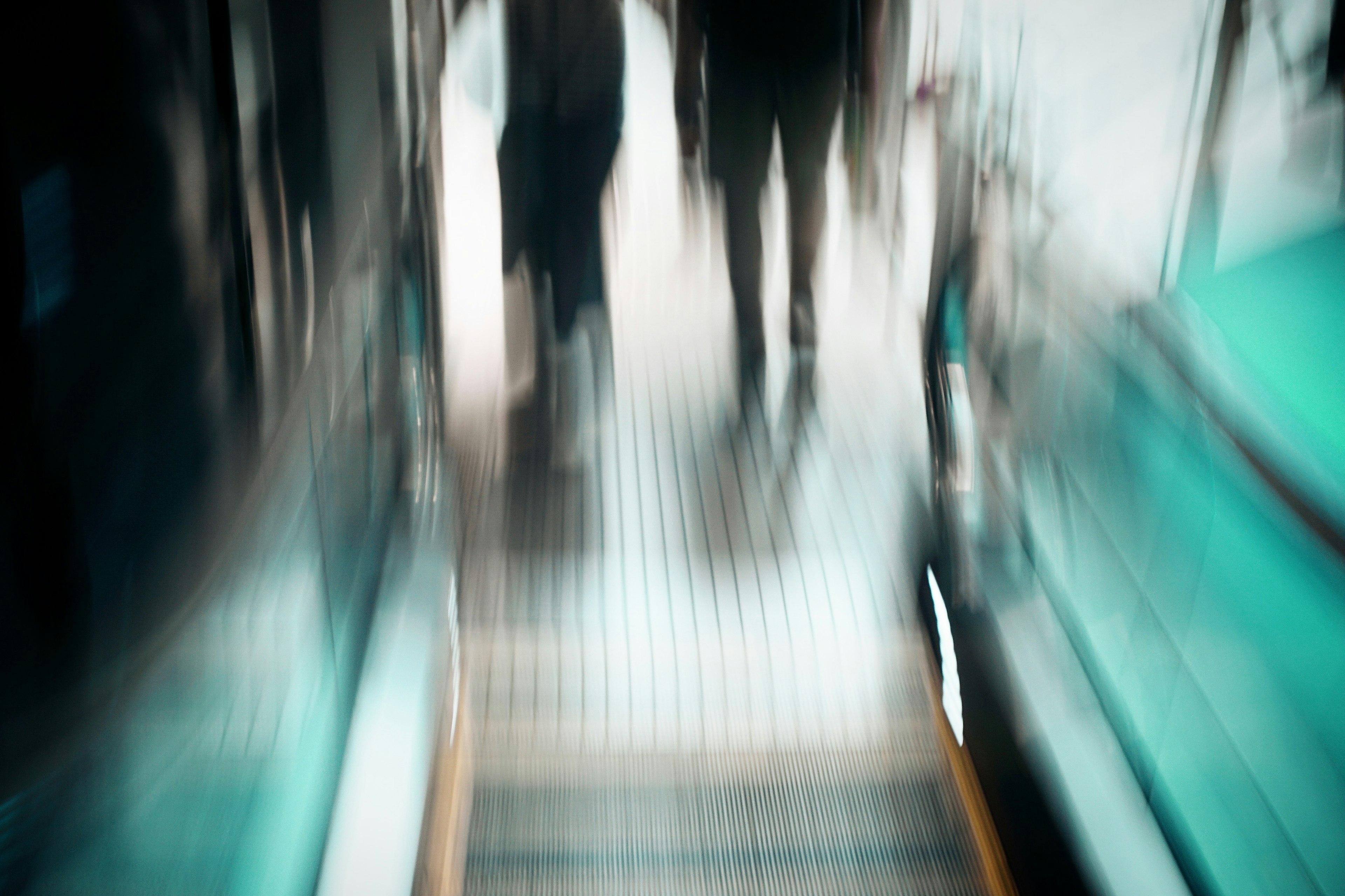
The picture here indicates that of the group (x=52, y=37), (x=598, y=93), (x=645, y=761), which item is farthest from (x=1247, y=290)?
(x=598, y=93)

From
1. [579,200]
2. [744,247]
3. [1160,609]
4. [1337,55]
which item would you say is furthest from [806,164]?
[1160,609]

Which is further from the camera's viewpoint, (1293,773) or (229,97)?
(1293,773)

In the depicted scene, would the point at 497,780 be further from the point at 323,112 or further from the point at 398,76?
the point at 398,76

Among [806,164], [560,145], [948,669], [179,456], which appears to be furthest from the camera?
[806,164]

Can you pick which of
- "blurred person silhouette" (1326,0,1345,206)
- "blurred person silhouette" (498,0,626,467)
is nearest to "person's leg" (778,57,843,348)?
"blurred person silhouette" (498,0,626,467)

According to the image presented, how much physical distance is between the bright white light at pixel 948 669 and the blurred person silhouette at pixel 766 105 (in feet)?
8.28

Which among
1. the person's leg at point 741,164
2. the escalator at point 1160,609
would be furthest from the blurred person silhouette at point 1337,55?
the person's leg at point 741,164

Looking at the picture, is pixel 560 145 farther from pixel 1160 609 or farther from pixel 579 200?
pixel 1160 609

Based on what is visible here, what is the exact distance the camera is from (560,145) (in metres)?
5.65

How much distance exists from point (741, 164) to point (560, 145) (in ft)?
3.56

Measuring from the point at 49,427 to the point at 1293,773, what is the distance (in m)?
2.04

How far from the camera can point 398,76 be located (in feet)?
13.2

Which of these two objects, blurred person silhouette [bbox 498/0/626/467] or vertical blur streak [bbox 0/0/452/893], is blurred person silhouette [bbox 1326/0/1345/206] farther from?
blurred person silhouette [bbox 498/0/626/467]

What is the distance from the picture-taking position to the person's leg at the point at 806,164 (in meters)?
5.60
